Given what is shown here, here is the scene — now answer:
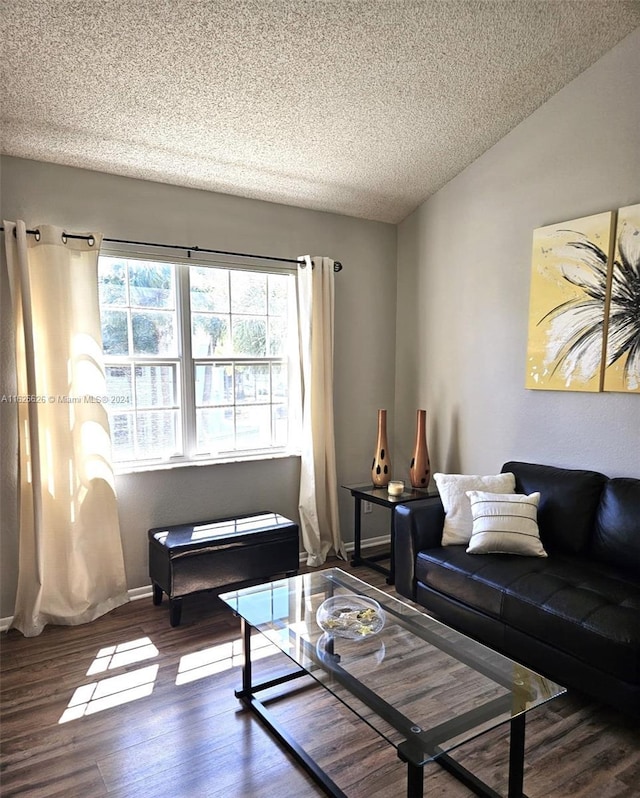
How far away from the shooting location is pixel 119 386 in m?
3.33

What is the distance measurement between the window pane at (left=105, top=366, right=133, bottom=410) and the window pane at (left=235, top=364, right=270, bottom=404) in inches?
28.3

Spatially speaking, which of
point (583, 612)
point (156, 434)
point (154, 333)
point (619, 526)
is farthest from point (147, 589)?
point (619, 526)

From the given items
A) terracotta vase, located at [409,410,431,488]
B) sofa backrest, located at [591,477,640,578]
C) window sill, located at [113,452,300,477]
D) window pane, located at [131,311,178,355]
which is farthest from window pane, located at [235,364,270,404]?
sofa backrest, located at [591,477,640,578]

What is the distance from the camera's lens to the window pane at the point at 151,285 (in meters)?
3.34

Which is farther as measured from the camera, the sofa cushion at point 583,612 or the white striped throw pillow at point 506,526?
the white striped throw pillow at point 506,526

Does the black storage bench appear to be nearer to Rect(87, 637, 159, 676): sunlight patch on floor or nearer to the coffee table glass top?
Rect(87, 637, 159, 676): sunlight patch on floor

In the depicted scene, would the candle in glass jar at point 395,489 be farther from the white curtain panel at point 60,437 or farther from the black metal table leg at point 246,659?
the white curtain panel at point 60,437

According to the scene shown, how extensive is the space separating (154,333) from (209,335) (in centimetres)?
36

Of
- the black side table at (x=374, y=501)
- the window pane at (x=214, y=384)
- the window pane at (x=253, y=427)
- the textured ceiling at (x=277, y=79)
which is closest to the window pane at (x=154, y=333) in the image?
the window pane at (x=214, y=384)

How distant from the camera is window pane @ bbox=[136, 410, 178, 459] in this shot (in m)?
3.43

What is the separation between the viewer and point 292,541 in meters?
3.40

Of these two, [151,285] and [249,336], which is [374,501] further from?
[151,285]

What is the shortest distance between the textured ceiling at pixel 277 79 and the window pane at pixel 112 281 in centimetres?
53

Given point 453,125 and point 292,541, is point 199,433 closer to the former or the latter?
point 292,541
